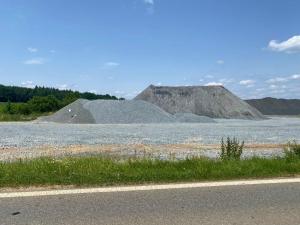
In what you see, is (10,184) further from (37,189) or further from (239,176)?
(239,176)

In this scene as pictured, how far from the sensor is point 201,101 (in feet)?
180

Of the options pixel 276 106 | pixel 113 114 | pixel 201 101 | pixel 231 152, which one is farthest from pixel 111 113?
pixel 276 106

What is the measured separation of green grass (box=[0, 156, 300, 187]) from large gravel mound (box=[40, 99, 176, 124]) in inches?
1121

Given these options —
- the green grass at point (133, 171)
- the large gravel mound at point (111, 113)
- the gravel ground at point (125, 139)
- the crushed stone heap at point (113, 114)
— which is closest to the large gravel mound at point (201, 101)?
the crushed stone heap at point (113, 114)

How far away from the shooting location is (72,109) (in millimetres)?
40656

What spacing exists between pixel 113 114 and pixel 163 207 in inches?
1305

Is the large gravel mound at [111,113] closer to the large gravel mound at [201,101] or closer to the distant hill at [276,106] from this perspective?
the large gravel mound at [201,101]

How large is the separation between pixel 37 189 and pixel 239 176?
352 centimetres

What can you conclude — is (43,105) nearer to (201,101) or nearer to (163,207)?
(201,101)

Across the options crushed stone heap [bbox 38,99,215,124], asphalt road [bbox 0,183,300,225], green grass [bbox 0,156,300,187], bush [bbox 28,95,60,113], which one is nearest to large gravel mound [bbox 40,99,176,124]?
crushed stone heap [bbox 38,99,215,124]

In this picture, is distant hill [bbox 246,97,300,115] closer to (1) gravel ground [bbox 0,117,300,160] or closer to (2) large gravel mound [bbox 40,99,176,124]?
(2) large gravel mound [bbox 40,99,176,124]

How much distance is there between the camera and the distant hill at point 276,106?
72.3 m

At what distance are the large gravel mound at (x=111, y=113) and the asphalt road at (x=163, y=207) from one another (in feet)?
100

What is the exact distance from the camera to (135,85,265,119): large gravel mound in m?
53.2
